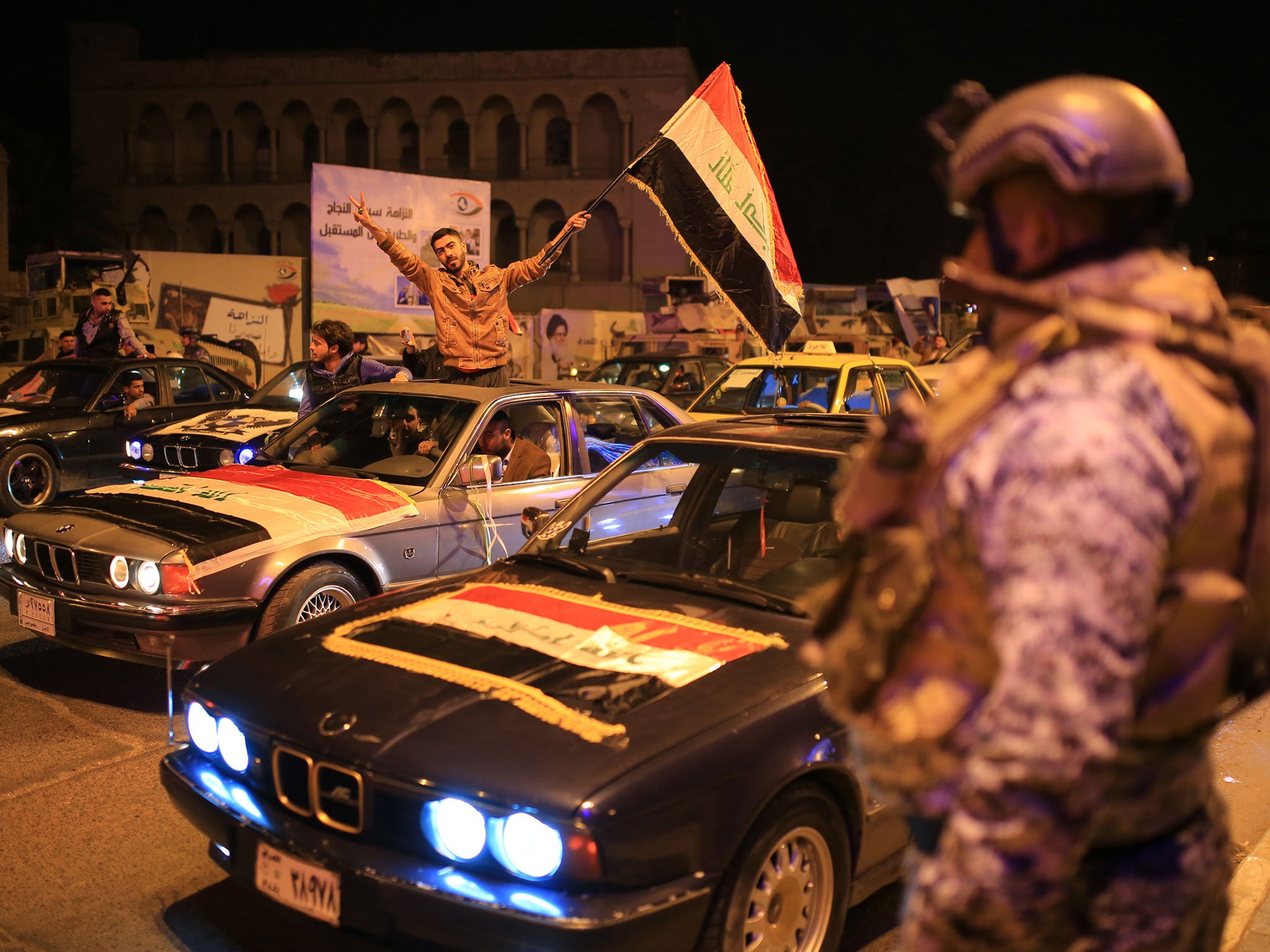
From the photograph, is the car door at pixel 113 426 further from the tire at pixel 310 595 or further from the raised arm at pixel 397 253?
the tire at pixel 310 595

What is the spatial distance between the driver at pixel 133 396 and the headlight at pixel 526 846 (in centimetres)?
1031

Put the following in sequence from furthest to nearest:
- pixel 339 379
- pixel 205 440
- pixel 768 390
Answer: pixel 768 390 → pixel 205 440 → pixel 339 379

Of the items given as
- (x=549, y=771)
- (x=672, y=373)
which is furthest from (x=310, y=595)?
(x=672, y=373)

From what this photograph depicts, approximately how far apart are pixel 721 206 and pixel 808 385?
5140 millimetres

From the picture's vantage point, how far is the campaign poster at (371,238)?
1869 cm

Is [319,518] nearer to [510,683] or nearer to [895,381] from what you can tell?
[510,683]

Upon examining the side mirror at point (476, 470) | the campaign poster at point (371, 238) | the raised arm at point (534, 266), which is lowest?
the side mirror at point (476, 470)

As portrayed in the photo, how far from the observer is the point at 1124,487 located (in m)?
1.30

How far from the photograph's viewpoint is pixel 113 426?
11547mm

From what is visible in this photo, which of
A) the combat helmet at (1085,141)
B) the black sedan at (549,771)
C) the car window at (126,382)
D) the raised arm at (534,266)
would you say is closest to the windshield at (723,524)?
the black sedan at (549,771)

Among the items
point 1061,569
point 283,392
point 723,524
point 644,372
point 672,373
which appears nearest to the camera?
point 1061,569

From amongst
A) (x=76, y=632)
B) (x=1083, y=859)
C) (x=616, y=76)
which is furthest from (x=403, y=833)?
(x=616, y=76)

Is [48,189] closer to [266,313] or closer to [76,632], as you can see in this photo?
[266,313]

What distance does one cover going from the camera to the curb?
3.50m
